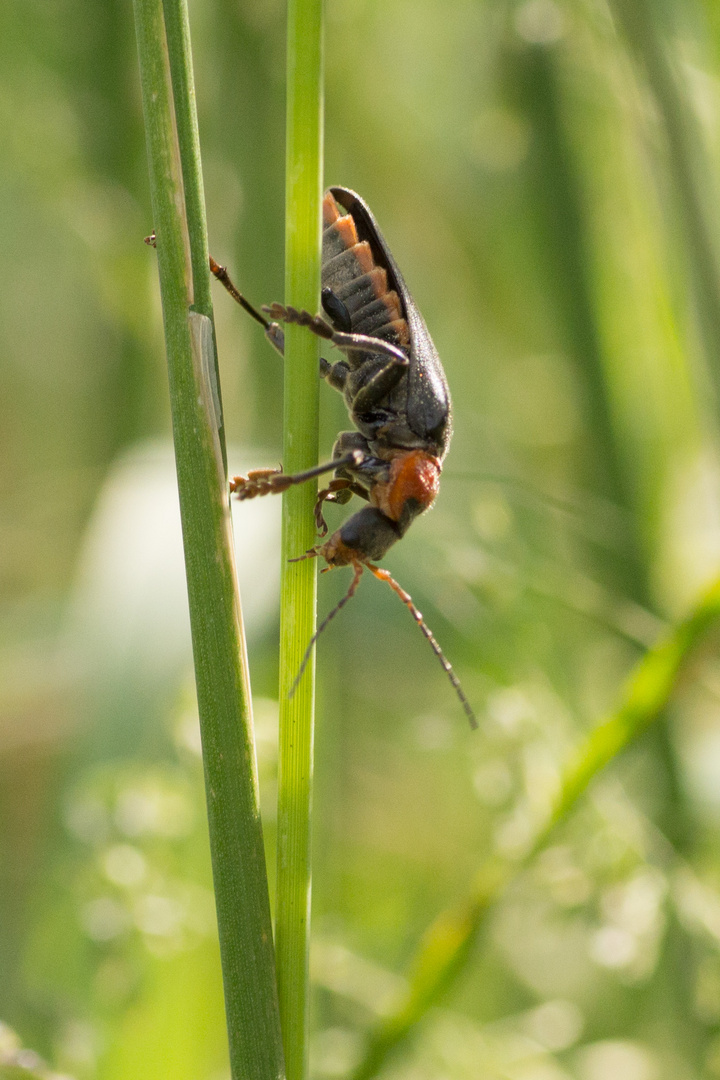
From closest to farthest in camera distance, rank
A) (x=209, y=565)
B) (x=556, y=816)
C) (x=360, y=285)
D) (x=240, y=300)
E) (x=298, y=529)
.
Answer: (x=209, y=565)
(x=298, y=529)
(x=556, y=816)
(x=240, y=300)
(x=360, y=285)

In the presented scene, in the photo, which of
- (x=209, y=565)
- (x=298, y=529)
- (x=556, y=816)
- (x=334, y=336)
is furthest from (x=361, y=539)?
(x=209, y=565)

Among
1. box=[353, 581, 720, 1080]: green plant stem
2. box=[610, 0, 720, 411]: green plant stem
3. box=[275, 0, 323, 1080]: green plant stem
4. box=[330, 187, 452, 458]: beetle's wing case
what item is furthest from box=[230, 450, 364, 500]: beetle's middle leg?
box=[610, 0, 720, 411]: green plant stem

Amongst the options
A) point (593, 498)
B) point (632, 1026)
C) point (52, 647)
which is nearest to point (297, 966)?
point (632, 1026)

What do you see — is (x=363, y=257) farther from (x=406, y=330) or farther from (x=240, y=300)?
(x=240, y=300)

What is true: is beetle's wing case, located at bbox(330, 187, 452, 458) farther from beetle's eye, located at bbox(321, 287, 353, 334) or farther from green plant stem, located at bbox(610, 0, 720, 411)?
green plant stem, located at bbox(610, 0, 720, 411)

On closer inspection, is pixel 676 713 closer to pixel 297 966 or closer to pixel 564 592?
pixel 564 592

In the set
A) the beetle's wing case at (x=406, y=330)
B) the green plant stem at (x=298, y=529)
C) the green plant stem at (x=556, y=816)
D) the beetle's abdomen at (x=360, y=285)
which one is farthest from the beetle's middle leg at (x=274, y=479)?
the green plant stem at (x=556, y=816)
